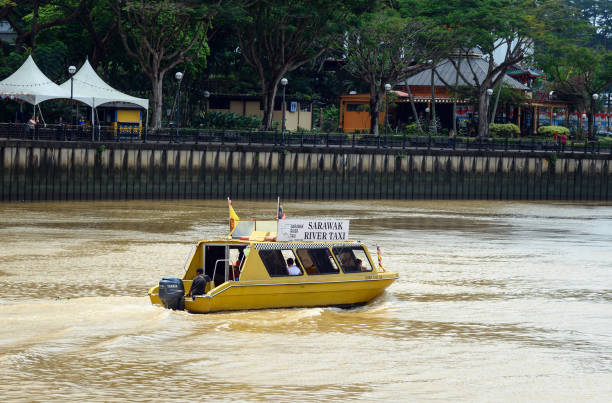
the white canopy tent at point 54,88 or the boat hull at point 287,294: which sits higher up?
the white canopy tent at point 54,88

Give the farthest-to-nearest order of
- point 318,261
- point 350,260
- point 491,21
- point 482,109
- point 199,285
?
point 482,109
point 491,21
point 350,260
point 318,261
point 199,285

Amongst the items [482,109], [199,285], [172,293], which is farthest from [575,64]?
[172,293]

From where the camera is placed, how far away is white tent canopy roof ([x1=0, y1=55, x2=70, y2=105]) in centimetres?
4756

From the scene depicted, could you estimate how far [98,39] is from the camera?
201ft

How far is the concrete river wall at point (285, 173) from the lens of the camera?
47.0 metres

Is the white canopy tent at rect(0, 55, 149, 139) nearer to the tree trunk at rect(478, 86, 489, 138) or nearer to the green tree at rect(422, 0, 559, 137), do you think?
the green tree at rect(422, 0, 559, 137)

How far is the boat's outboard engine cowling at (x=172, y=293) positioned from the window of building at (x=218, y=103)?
59.8m

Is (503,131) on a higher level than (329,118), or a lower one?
lower

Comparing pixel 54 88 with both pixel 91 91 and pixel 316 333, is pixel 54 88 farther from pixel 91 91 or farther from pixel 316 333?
pixel 316 333

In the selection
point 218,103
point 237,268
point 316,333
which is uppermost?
point 218,103

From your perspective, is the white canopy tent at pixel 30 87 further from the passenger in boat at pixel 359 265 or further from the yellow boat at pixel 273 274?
the passenger in boat at pixel 359 265

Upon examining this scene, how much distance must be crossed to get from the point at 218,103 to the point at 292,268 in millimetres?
59451

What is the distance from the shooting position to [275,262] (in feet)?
64.6

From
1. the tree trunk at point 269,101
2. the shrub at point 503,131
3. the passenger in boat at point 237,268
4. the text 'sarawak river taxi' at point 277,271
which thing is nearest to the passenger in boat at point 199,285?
the text 'sarawak river taxi' at point 277,271
